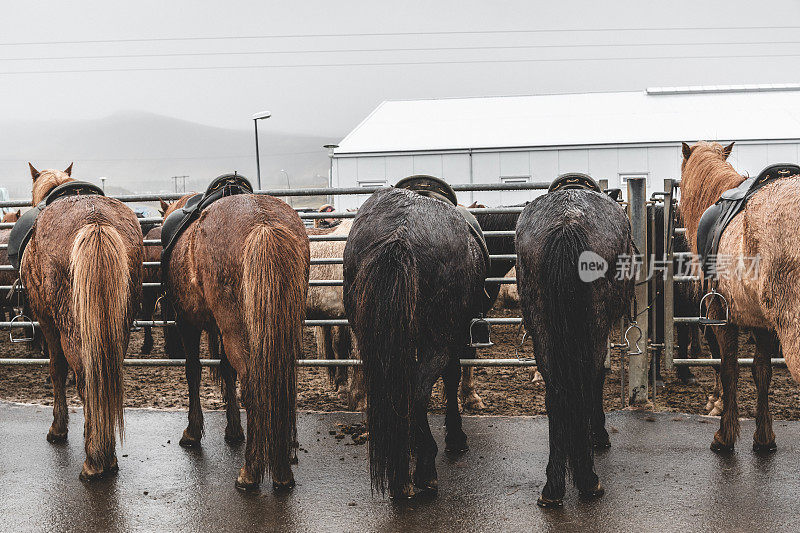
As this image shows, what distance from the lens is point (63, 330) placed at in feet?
13.6

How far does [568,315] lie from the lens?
346cm

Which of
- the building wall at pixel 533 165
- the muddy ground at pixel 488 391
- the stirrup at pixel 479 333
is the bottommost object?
the muddy ground at pixel 488 391

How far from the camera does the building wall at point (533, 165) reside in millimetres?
20469

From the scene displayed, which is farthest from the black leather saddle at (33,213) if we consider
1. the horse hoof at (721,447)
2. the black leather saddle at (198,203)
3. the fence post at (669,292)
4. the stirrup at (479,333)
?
the horse hoof at (721,447)

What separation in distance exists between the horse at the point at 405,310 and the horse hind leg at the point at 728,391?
6.15 ft

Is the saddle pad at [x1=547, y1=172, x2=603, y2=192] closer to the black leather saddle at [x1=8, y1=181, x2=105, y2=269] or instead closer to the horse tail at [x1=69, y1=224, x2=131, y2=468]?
the horse tail at [x1=69, y1=224, x2=131, y2=468]

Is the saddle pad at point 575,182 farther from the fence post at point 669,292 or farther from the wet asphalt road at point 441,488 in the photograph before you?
the wet asphalt road at point 441,488

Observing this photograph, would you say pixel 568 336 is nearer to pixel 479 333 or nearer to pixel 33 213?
pixel 479 333

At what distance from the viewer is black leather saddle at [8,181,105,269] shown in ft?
15.6

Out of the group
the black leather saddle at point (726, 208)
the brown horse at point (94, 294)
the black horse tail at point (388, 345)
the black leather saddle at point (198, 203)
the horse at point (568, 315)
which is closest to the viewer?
the black horse tail at point (388, 345)

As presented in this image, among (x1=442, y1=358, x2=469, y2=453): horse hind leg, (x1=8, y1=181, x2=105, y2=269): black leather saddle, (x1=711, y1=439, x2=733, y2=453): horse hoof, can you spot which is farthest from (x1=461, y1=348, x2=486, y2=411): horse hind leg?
(x1=8, y1=181, x2=105, y2=269): black leather saddle

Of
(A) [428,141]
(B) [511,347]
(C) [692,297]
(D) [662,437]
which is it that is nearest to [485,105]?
(A) [428,141]

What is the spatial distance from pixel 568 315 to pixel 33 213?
3.87m

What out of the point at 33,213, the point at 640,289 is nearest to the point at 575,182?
the point at 640,289
